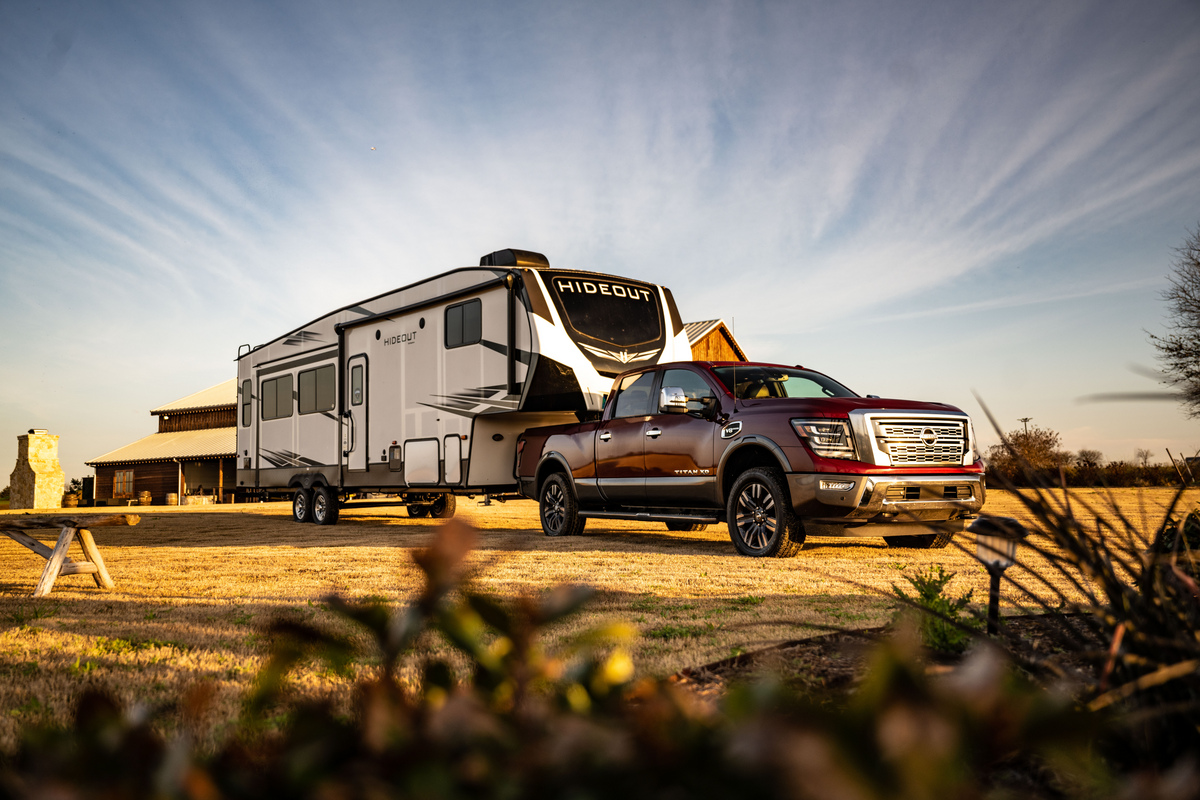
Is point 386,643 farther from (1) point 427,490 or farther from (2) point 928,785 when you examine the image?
(1) point 427,490

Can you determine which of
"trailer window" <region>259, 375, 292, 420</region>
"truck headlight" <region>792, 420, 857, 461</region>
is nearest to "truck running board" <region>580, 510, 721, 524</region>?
"truck headlight" <region>792, 420, 857, 461</region>

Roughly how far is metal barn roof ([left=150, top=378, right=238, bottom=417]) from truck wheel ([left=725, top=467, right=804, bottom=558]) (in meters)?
36.3

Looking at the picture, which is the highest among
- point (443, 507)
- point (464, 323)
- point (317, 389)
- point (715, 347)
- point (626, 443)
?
point (715, 347)

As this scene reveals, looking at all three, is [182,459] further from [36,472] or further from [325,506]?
[325,506]

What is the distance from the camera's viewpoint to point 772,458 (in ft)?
26.1

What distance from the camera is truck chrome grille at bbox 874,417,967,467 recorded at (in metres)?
7.70

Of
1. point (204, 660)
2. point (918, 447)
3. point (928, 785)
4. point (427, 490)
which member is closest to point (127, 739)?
point (928, 785)

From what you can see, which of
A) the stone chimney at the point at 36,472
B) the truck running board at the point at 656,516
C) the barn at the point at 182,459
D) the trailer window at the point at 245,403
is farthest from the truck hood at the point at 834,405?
the stone chimney at the point at 36,472

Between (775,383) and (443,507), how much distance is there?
918 centimetres

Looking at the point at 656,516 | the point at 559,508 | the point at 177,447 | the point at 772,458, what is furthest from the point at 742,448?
the point at 177,447

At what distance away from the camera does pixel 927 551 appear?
8672 mm

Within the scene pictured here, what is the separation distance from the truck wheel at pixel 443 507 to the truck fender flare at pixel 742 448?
6967 millimetres

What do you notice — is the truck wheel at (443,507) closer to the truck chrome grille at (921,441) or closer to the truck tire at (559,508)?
the truck tire at (559,508)

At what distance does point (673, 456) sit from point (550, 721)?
8.26 m
